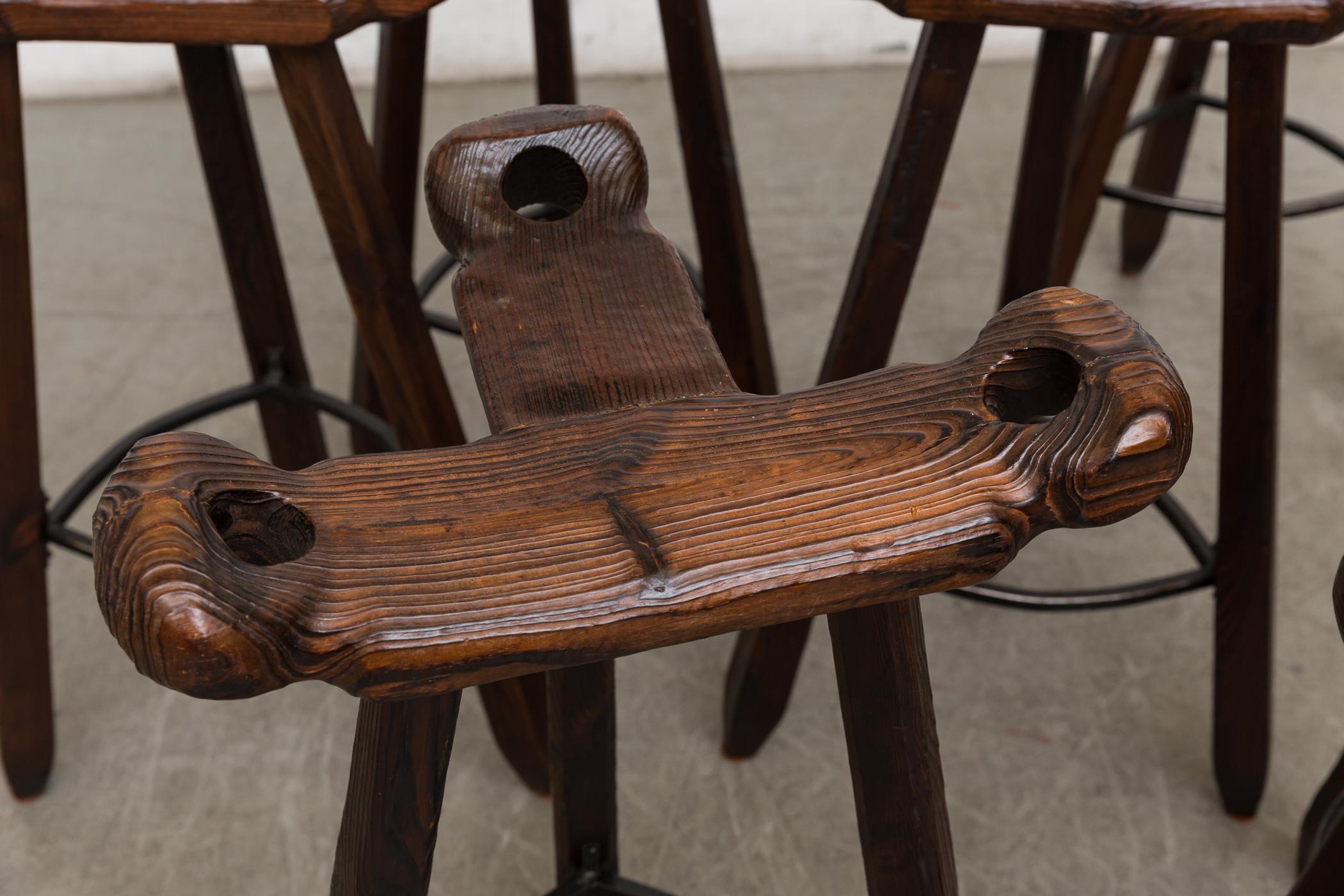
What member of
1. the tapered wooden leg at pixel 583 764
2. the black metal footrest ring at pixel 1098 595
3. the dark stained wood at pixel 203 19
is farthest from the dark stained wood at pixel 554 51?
the tapered wooden leg at pixel 583 764

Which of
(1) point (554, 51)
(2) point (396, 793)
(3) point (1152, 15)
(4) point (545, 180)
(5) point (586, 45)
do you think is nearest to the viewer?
(2) point (396, 793)

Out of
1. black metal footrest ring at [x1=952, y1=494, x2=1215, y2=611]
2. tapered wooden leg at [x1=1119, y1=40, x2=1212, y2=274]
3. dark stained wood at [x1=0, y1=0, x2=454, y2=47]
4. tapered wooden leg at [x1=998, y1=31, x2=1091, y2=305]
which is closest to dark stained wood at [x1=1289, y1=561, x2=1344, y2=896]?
black metal footrest ring at [x1=952, y1=494, x2=1215, y2=611]

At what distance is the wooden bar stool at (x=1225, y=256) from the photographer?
3.71 ft

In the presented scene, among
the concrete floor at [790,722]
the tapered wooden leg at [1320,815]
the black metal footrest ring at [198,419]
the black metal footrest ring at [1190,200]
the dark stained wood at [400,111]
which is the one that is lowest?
the concrete floor at [790,722]

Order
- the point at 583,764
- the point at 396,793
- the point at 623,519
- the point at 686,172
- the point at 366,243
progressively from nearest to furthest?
the point at 623,519 → the point at 396,793 → the point at 583,764 → the point at 366,243 → the point at 686,172

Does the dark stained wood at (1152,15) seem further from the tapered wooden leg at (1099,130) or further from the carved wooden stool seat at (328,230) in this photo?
the tapered wooden leg at (1099,130)

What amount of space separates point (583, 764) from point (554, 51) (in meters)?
1.09

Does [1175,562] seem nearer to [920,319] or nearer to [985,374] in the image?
[920,319]

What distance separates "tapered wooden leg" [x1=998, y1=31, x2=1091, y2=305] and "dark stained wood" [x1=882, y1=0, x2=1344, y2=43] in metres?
0.25

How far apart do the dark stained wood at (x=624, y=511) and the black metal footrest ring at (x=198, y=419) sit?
2.93 ft

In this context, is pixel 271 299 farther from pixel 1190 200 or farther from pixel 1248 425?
pixel 1190 200

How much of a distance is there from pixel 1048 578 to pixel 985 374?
1386 millimetres

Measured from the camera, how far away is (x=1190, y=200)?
2.17 meters

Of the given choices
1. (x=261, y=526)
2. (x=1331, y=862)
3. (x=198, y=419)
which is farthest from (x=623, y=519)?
(x=198, y=419)
